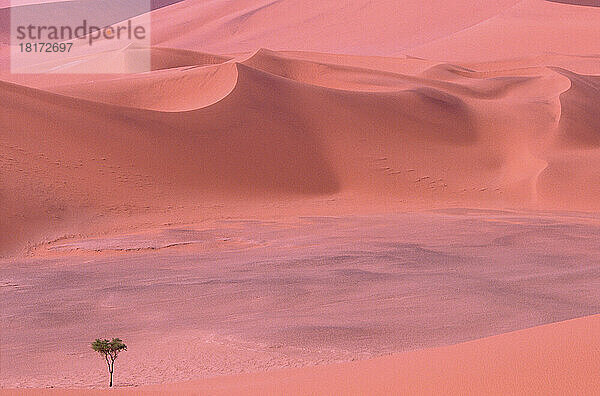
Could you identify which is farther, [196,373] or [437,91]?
[437,91]

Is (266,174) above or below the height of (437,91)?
below

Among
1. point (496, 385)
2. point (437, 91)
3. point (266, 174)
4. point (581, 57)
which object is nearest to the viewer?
point (496, 385)

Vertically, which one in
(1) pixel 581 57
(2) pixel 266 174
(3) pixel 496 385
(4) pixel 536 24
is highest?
(4) pixel 536 24

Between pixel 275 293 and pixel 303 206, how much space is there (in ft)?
23.8

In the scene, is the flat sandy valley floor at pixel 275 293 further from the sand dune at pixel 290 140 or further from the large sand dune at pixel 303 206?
the sand dune at pixel 290 140

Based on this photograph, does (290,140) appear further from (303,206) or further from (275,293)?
(275,293)

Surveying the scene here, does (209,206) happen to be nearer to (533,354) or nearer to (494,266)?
(494,266)

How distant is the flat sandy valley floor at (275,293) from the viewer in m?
7.14

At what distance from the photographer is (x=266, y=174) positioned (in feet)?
58.9

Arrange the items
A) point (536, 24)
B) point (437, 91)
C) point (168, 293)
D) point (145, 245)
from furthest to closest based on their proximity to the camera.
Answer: point (536, 24) < point (437, 91) < point (145, 245) < point (168, 293)

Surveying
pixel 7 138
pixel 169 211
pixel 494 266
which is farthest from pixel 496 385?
pixel 7 138

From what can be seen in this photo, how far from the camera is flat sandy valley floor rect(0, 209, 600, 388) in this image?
7137 mm

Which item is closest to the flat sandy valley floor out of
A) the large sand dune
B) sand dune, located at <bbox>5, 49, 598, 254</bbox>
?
the large sand dune

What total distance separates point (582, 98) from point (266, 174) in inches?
428
